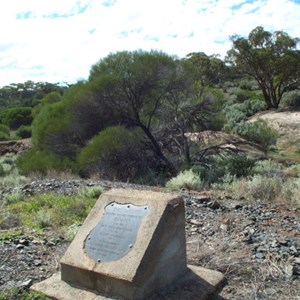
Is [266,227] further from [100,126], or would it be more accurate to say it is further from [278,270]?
[100,126]

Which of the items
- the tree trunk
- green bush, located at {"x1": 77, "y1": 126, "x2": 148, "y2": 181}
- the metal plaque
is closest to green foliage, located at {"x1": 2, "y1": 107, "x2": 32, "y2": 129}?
the tree trunk

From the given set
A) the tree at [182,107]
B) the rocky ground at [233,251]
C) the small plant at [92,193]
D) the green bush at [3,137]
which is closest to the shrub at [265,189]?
the rocky ground at [233,251]

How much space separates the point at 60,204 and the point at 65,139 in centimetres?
913

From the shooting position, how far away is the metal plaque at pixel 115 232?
4.20 meters

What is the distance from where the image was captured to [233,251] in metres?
5.32

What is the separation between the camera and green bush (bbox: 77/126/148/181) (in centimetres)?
1487

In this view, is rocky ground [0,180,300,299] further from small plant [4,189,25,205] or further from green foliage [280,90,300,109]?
green foliage [280,90,300,109]

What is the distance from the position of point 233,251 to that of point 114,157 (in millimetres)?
9967

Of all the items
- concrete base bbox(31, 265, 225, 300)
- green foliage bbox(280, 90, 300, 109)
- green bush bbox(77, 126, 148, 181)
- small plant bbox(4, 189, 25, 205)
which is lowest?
green foliage bbox(280, 90, 300, 109)

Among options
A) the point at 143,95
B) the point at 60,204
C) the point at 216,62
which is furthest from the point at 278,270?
the point at 216,62

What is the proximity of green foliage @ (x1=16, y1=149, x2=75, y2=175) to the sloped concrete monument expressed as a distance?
11.3 meters

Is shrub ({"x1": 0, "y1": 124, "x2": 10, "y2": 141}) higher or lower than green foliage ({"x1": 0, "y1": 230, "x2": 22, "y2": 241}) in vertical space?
lower

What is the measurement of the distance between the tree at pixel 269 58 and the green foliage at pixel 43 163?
18727mm

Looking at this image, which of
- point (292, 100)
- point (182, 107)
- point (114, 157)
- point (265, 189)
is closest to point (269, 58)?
point (292, 100)
